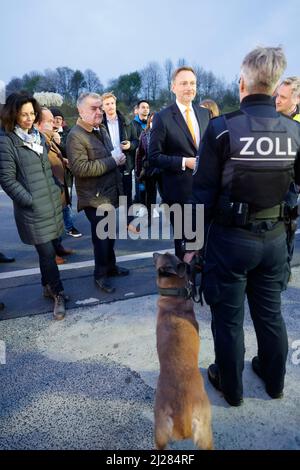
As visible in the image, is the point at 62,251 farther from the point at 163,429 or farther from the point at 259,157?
the point at 259,157

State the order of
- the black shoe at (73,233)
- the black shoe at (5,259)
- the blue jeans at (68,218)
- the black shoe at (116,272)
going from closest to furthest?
the black shoe at (116,272) → the black shoe at (5,259) → the blue jeans at (68,218) → the black shoe at (73,233)

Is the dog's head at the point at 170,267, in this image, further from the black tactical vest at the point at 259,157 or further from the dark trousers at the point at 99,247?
the dark trousers at the point at 99,247

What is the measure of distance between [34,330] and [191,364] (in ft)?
6.56

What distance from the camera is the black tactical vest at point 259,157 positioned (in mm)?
1730

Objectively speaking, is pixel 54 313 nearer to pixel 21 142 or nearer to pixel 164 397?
pixel 21 142

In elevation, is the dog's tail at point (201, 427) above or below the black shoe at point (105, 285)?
above

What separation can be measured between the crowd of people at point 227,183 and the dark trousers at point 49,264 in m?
0.01

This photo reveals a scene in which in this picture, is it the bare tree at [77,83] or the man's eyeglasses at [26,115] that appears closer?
the man's eyeglasses at [26,115]

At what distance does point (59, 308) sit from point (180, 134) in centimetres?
221

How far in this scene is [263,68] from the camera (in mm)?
1681

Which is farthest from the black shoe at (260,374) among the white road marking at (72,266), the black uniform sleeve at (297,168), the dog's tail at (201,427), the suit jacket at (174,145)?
the white road marking at (72,266)

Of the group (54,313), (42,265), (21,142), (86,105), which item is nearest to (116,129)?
(86,105)

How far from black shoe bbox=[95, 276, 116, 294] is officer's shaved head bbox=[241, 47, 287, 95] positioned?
274cm

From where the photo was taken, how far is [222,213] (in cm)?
192
